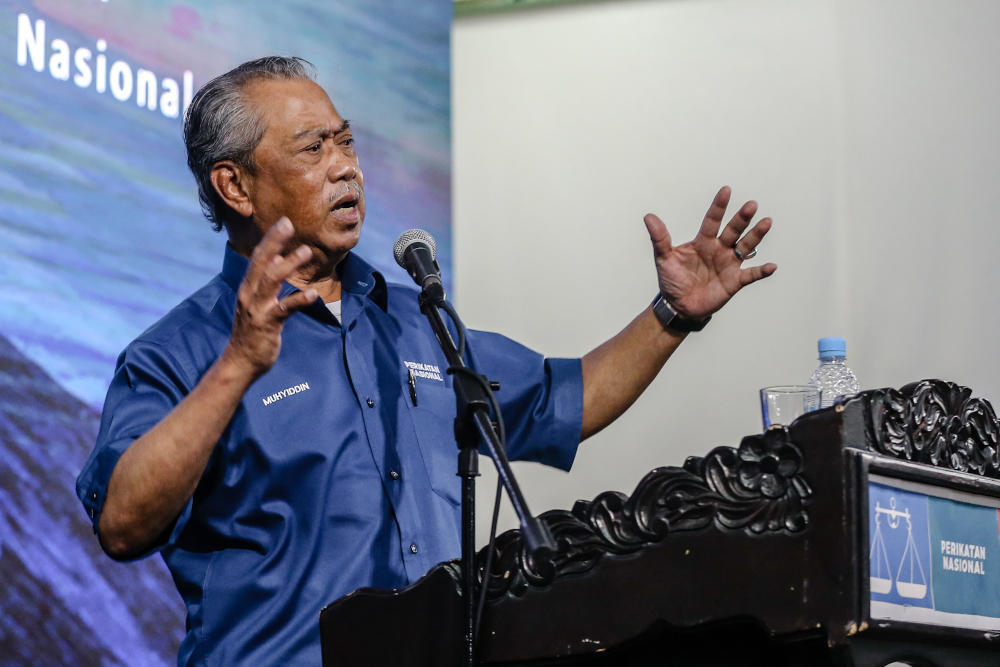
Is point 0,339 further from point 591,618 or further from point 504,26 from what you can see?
point 504,26

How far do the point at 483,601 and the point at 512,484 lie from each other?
0.13 m

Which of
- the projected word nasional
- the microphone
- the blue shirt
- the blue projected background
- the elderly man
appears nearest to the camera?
the microphone

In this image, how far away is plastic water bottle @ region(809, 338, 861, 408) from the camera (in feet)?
4.89

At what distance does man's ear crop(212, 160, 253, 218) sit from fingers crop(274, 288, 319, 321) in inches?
31.3

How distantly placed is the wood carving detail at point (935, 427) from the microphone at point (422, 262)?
57cm

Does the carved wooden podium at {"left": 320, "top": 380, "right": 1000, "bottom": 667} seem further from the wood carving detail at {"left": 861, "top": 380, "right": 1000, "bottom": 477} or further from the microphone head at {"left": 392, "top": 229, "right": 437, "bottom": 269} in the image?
the microphone head at {"left": 392, "top": 229, "right": 437, "bottom": 269}

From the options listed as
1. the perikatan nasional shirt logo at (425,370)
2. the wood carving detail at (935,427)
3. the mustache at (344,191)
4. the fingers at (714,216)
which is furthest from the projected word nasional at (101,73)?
the wood carving detail at (935,427)

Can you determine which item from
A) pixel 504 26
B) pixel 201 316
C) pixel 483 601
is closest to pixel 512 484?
pixel 483 601

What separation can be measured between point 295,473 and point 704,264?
79 centimetres

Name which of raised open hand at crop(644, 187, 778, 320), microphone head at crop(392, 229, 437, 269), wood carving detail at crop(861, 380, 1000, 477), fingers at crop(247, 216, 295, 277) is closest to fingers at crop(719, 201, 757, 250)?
raised open hand at crop(644, 187, 778, 320)

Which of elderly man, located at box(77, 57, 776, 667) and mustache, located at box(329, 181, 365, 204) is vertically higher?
mustache, located at box(329, 181, 365, 204)

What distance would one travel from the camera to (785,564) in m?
0.94

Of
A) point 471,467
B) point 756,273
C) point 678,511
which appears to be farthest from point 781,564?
point 756,273

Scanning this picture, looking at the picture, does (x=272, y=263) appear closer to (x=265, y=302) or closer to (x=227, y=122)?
(x=265, y=302)
